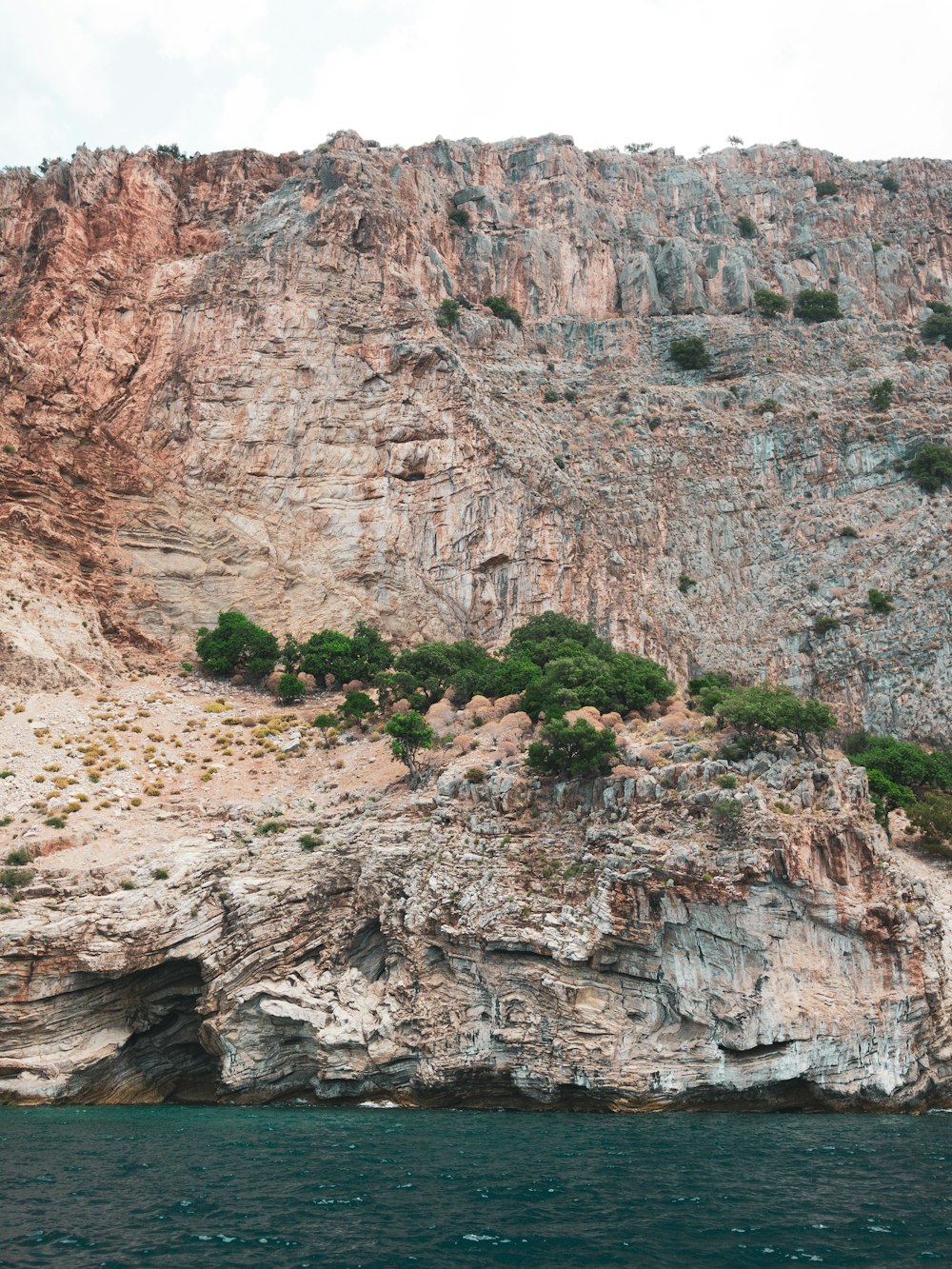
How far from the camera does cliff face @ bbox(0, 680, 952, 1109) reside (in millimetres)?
31969

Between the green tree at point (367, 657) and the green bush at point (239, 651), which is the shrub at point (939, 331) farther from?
the green bush at point (239, 651)

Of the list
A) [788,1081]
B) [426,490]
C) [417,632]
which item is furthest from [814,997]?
[426,490]

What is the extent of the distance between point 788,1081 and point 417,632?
35.2m

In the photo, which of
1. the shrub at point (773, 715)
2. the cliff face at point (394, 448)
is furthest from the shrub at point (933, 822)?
the cliff face at point (394, 448)

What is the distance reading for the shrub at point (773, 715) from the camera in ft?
126

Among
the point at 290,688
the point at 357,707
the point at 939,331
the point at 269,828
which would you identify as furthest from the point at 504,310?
the point at 269,828

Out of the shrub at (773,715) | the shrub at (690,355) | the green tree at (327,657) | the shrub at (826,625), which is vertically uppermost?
the shrub at (690,355)

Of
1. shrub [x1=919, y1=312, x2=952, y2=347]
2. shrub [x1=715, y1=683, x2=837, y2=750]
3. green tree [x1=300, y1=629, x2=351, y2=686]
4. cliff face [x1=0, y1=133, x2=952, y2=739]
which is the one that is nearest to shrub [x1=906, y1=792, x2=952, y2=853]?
shrub [x1=715, y1=683, x2=837, y2=750]

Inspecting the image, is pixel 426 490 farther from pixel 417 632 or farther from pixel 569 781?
pixel 569 781

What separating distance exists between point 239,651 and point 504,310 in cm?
3906

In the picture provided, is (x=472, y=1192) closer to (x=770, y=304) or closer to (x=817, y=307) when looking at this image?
(x=770, y=304)

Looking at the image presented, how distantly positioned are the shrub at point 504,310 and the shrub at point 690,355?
12.6 metres

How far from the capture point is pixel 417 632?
61.4 metres

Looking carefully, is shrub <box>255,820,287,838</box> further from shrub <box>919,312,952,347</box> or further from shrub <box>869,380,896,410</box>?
shrub <box>919,312,952,347</box>
